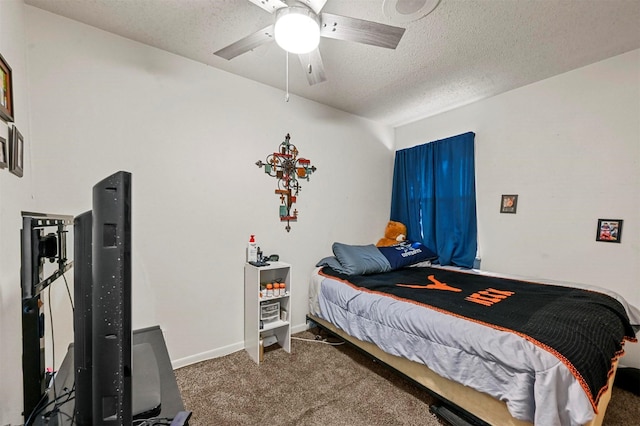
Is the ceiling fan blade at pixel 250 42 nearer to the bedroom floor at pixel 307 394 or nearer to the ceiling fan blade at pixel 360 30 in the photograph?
the ceiling fan blade at pixel 360 30

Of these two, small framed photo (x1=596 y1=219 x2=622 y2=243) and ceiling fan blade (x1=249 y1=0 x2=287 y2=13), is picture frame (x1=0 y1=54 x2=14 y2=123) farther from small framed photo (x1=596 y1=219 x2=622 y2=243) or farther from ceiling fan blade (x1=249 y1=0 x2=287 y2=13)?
small framed photo (x1=596 y1=219 x2=622 y2=243)

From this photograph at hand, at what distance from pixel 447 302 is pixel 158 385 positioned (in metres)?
1.61

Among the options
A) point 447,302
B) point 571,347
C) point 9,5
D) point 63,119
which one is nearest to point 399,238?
point 447,302

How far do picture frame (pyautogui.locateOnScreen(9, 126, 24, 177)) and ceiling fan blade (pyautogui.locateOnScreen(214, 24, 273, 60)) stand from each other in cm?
110

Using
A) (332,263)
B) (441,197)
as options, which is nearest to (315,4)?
(332,263)

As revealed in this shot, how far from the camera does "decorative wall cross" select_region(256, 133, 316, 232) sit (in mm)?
2607

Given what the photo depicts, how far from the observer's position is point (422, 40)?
6.26ft

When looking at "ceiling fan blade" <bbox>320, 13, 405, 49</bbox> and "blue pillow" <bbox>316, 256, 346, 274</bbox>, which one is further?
"blue pillow" <bbox>316, 256, 346, 274</bbox>

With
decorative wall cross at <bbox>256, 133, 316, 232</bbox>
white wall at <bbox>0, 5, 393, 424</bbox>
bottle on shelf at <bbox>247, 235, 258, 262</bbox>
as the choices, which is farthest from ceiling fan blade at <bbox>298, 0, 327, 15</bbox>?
bottle on shelf at <bbox>247, 235, 258, 262</bbox>

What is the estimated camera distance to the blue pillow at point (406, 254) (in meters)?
2.80

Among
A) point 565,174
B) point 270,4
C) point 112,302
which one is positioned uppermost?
point 270,4

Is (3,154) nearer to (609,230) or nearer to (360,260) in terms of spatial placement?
(360,260)

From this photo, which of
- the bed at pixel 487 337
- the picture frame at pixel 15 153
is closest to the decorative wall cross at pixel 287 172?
the bed at pixel 487 337

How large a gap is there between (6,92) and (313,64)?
4.91ft
